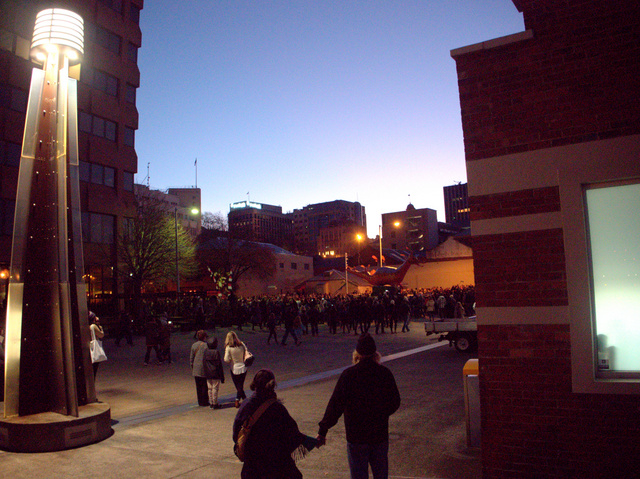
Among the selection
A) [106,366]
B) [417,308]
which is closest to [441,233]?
[417,308]

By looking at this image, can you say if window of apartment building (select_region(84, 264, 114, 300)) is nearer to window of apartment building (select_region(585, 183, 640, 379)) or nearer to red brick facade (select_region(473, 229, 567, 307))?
red brick facade (select_region(473, 229, 567, 307))

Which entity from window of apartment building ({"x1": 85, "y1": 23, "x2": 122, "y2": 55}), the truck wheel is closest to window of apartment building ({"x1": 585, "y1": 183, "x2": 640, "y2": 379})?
the truck wheel

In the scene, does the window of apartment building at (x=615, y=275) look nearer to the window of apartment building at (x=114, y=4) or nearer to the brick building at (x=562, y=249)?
the brick building at (x=562, y=249)

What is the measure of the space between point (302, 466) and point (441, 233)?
10402 centimetres

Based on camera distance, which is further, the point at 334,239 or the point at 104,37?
the point at 334,239

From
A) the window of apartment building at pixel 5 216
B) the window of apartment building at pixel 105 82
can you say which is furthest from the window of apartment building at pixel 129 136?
the window of apartment building at pixel 5 216

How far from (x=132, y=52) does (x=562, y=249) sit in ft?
133

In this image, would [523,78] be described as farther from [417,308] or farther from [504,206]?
[417,308]

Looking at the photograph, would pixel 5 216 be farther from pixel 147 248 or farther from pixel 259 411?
pixel 259 411

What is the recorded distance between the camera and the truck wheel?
17000mm

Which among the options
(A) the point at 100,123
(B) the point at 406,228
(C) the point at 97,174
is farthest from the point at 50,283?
(B) the point at 406,228

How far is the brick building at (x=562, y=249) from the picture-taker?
496 centimetres

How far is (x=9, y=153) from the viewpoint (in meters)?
30.4

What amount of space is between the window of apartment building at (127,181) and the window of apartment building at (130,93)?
5.45 meters
